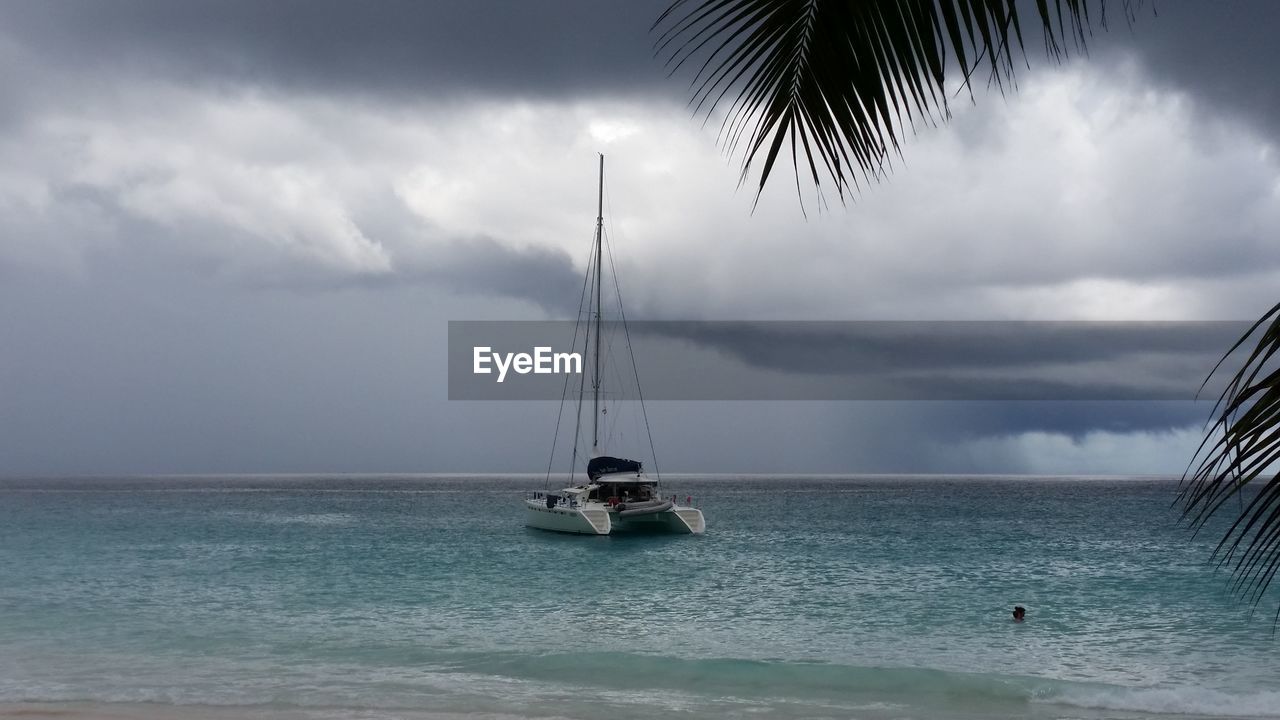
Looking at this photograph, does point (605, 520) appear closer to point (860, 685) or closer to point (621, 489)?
point (621, 489)

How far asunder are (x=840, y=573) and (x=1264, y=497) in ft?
114

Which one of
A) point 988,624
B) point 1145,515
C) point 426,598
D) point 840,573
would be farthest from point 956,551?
point 1145,515

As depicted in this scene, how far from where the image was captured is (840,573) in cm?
3503

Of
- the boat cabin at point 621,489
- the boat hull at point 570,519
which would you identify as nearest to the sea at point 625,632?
the boat hull at point 570,519

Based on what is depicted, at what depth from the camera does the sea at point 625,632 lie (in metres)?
15.8

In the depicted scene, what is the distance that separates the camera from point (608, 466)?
4784cm

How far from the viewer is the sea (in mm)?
15781

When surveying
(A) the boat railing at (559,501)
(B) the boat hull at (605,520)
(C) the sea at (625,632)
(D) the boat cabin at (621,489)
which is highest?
(D) the boat cabin at (621,489)

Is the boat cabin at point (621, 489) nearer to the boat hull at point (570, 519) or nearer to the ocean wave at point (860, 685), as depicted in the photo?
the boat hull at point (570, 519)

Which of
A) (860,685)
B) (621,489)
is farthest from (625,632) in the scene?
(621,489)

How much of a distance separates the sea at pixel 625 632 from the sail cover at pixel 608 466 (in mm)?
3198

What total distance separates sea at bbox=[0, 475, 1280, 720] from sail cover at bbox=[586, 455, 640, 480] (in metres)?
3.20

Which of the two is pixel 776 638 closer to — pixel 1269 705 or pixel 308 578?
pixel 1269 705

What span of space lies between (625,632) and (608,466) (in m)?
25.4
